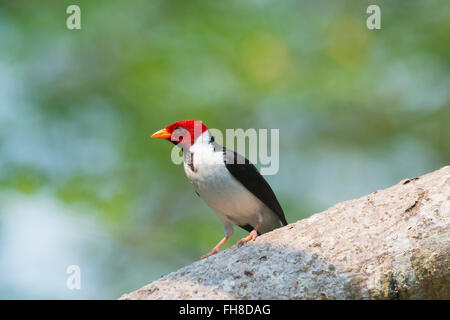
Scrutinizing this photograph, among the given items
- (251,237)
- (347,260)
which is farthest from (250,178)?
(347,260)

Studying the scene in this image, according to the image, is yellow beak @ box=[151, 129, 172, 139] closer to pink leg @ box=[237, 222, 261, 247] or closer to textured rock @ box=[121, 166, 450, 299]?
pink leg @ box=[237, 222, 261, 247]

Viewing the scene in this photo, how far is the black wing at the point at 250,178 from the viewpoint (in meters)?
4.59

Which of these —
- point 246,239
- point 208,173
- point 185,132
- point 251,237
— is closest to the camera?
point 246,239

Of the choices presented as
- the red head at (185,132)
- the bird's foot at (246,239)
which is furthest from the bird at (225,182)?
the bird's foot at (246,239)

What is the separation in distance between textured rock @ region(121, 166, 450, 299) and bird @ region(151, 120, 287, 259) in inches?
51.0

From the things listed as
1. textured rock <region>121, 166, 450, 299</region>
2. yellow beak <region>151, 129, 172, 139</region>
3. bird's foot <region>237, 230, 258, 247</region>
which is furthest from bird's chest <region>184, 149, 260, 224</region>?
textured rock <region>121, 166, 450, 299</region>

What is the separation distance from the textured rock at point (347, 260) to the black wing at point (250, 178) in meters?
1.34

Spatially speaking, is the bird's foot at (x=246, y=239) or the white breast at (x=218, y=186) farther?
the white breast at (x=218, y=186)

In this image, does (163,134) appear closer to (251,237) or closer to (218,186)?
A: (218,186)

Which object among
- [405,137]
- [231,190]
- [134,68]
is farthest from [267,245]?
[405,137]

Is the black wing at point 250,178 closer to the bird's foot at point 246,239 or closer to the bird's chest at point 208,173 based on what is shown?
the bird's chest at point 208,173

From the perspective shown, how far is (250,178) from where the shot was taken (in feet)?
15.2

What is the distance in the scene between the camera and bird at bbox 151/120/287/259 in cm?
453

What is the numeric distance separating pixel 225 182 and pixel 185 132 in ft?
2.20
